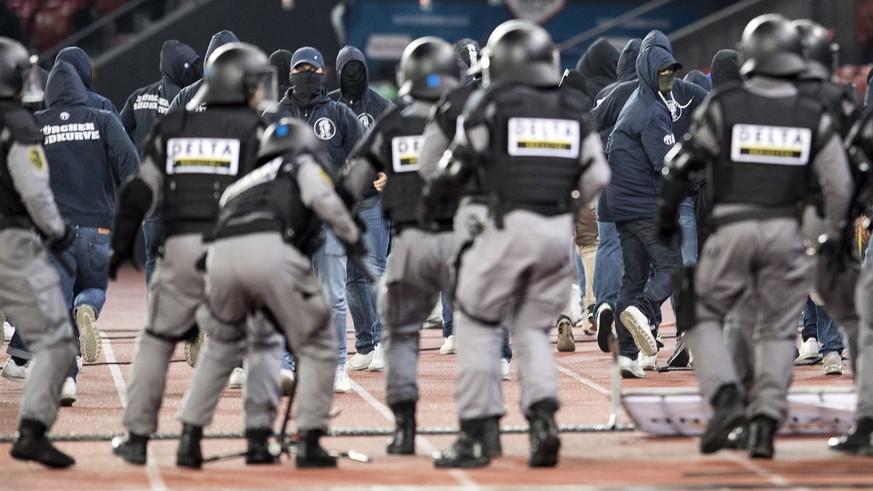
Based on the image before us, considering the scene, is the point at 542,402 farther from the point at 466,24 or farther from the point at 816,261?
the point at 466,24

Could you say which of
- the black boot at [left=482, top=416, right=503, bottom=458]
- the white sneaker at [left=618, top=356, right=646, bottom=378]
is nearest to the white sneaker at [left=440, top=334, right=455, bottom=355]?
the white sneaker at [left=618, top=356, right=646, bottom=378]

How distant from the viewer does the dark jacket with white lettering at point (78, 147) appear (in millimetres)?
11008

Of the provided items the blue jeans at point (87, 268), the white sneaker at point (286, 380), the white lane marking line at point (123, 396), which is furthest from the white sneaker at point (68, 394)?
the white sneaker at point (286, 380)

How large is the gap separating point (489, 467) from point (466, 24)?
1902 centimetres

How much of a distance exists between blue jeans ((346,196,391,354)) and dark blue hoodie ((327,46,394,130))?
2.72ft

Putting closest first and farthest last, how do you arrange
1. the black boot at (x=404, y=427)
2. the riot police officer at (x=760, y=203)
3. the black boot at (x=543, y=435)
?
1. the black boot at (x=543, y=435)
2. the riot police officer at (x=760, y=203)
3. the black boot at (x=404, y=427)

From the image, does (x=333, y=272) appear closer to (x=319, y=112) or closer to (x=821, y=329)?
(x=319, y=112)

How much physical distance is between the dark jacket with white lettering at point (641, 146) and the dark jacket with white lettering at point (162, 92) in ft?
10.8

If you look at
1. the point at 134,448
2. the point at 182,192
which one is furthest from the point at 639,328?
the point at 134,448

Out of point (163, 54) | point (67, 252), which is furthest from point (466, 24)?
point (67, 252)

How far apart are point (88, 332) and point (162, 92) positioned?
2.00 m

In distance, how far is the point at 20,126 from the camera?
777 cm

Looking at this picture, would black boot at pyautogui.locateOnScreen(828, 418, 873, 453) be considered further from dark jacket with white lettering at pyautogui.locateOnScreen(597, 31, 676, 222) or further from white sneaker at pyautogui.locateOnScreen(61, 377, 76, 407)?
white sneaker at pyautogui.locateOnScreen(61, 377, 76, 407)

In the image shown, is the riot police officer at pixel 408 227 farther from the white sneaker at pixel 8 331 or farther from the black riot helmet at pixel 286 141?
the white sneaker at pixel 8 331
